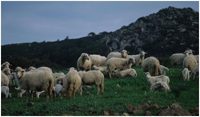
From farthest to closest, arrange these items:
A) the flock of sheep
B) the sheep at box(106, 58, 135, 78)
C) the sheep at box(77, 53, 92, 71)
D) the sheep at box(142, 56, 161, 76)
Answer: the sheep at box(77, 53, 92, 71)
the sheep at box(106, 58, 135, 78)
the sheep at box(142, 56, 161, 76)
the flock of sheep

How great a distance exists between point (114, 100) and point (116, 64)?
998 centimetres

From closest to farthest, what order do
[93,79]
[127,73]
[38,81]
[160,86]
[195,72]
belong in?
1. [38,81]
2. [160,86]
3. [93,79]
4. [195,72]
5. [127,73]

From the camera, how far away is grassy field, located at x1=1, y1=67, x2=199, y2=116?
40.0 ft

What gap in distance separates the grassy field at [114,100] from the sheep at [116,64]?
2.93m

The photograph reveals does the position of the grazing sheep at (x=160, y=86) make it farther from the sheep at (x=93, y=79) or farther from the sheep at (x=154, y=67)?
the sheep at (x=154, y=67)

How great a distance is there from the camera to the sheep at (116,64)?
2400cm

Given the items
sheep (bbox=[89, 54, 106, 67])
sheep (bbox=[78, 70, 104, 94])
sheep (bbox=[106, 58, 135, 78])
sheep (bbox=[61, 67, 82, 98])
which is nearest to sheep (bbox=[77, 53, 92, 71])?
sheep (bbox=[106, 58, 135, 78])

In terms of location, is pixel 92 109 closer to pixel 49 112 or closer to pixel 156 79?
pixel 49 112

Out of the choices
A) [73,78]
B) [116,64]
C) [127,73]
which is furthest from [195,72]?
[73,78]

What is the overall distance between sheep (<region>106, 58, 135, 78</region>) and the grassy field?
9.62 feet

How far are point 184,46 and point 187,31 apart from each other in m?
9.30

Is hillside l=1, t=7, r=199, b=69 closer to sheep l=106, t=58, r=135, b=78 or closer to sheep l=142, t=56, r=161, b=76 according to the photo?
sheep l=106, t=58, r=135, b=78

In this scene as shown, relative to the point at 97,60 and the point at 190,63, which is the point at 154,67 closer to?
the point at 190,63

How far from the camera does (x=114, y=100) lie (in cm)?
1447
